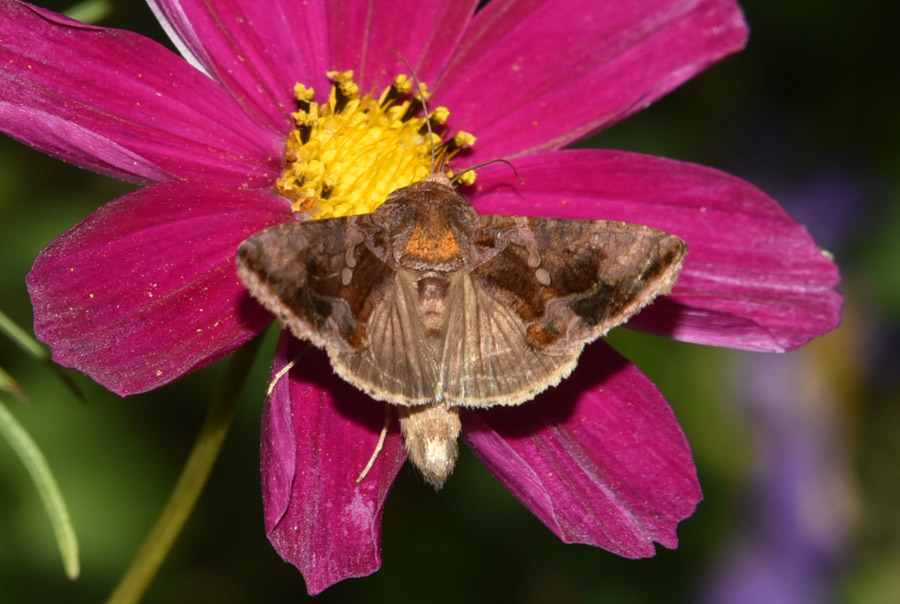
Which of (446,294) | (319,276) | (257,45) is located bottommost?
(446,294)

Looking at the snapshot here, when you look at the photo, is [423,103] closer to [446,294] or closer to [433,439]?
[446,294]

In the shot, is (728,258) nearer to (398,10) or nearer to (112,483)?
(398,10)

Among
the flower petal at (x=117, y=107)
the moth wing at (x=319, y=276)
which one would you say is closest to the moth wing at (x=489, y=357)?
the moth wing at (x=319, y=276)

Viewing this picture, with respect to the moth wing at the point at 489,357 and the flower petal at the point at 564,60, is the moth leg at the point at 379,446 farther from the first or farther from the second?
the flower petal at the point at 564,60

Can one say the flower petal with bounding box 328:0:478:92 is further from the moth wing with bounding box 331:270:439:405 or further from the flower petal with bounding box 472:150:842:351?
the moth wing with bounding box 331:270:439:405

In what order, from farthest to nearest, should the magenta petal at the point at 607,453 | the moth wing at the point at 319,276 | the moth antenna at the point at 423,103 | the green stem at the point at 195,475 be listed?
the moth antenna at the point at 423,103 < the magenta petal at the point at 607,453 < the green stem at the point at 195,475 < the moth wing at the point at 319,276

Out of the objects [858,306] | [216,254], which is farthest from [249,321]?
[858,306]

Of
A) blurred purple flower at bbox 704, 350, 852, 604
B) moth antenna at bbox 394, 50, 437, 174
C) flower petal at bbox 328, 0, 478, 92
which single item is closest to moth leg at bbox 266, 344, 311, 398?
moth antenna at bbox 394, 50, 437, 174

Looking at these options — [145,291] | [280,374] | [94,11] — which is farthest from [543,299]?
[94,11]
